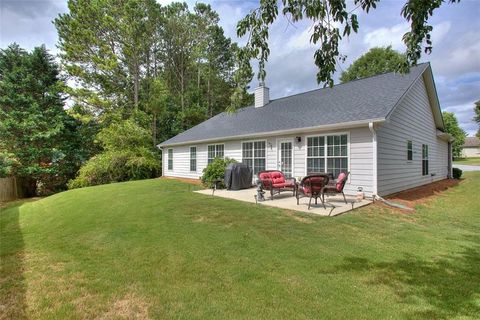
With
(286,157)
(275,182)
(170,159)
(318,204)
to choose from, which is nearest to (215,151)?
(286,157)

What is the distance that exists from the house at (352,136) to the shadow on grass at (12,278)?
20.9 feet

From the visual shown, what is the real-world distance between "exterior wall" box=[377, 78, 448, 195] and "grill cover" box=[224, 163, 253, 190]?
5.50m

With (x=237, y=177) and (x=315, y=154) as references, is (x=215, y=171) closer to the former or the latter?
(x=237, y=177)

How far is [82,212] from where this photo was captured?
25.3 ft

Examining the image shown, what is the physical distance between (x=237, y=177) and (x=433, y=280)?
8.72 m

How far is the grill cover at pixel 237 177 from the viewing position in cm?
1173

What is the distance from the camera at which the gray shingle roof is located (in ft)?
31.2

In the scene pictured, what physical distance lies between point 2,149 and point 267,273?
68.2 feet

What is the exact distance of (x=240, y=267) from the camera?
3.83 meters

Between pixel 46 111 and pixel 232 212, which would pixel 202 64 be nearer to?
pixel 46 111

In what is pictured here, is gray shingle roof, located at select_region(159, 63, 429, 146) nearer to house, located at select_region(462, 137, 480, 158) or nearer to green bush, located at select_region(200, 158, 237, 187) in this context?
green bush, located at select_region(200, 158, 237, 187)

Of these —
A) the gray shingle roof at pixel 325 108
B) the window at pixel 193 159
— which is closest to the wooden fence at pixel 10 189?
the gray shingle roof at pixel 325 108

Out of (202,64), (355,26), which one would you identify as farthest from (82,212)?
(202,64)

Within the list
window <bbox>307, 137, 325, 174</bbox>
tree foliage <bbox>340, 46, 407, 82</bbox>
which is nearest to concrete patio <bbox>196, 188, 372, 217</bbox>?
window <bbox>307, 137, 325, 174</bbox>
